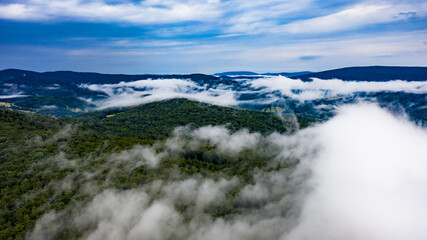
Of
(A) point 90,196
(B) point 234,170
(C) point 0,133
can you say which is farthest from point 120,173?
(C) point 0,133

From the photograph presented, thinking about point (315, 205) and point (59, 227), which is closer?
point (59, 227)

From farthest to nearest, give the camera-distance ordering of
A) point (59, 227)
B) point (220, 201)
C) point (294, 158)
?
1. point (294, 158)
2. point (220, 201)
3. point (59, 227)

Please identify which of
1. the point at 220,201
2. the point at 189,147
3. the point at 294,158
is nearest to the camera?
the point at 220,201

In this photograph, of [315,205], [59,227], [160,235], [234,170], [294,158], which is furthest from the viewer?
[294,158]

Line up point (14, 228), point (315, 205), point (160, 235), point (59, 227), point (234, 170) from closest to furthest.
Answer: point (14, 228) < point (59, 227) < point (160, 235) < point (315, 205) < point (234, 170)

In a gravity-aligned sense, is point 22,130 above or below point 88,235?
above

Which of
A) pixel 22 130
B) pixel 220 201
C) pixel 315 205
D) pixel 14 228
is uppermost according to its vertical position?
pixel 22 130

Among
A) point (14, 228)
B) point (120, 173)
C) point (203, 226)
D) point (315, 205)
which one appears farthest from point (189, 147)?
point (14, 228)

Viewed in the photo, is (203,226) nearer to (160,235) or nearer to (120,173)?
(160,235)

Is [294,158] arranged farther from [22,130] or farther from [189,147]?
[22,130]
